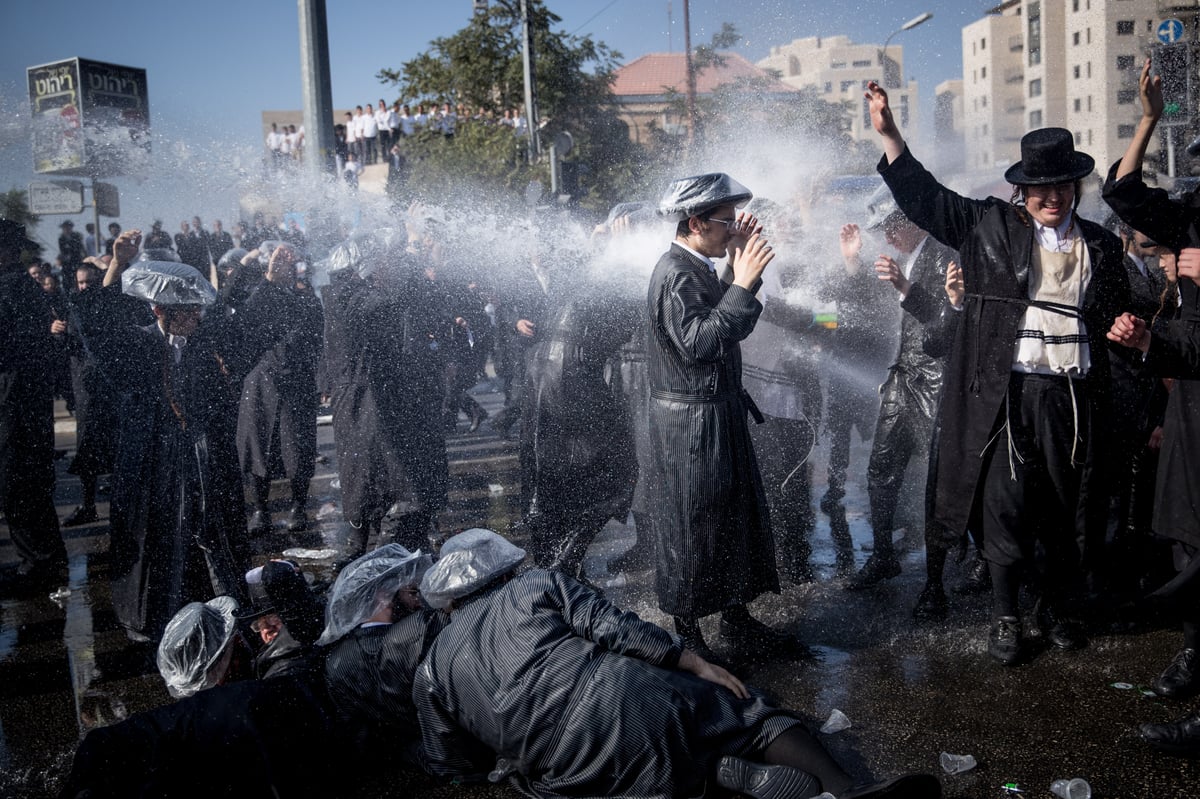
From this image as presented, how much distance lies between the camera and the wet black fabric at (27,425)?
5.64 metres

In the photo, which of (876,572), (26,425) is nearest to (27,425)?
(26,425)

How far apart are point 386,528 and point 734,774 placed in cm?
428

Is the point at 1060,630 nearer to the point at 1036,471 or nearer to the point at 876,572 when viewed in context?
the point at 1036,471

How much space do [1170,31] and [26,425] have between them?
40.8 feet

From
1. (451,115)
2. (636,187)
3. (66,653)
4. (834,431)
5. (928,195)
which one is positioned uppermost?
(451,115)

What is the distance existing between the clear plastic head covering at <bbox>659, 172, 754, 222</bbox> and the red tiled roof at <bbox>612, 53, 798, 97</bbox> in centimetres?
2103

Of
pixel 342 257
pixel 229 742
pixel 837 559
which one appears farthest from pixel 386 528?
pixel 229 742

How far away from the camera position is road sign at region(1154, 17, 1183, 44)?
463 inches

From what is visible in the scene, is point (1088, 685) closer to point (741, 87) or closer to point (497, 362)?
point (497, 362)

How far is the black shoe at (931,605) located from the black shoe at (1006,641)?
0.45m

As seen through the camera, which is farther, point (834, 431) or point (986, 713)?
point (834, 431)

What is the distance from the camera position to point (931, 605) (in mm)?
4480

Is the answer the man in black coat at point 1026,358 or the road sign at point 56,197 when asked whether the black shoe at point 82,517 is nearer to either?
the man in black coat at point 1026,358

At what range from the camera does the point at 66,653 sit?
184 inches
